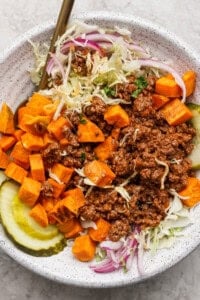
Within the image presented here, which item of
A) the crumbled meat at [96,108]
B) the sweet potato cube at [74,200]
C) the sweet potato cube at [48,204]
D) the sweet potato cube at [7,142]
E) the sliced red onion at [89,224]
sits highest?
the crumbled meat at [96,108]

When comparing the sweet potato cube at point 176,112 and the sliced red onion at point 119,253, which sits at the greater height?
the sweet potato cube at point 176,112

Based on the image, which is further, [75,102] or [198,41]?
[198,41]

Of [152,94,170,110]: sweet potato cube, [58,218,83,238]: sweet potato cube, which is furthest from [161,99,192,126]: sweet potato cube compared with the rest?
[58,218,83,238]: sweet potato cube

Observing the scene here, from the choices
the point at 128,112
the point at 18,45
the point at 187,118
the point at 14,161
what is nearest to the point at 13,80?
the point at 18,45

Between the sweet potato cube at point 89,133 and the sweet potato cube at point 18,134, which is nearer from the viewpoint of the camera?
the sweet potato cube at point 89,133

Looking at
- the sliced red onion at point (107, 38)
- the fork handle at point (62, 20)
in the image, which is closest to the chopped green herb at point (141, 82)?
the sliced red onion at point (107, 38)

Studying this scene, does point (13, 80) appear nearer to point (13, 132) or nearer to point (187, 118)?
point (13, 132)

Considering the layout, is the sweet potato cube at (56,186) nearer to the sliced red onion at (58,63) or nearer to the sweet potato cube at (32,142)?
the sweet potato cube at (32,142)

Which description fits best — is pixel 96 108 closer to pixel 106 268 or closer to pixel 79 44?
pixel 79 44
